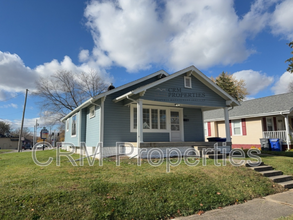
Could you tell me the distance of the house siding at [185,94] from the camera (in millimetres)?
10366

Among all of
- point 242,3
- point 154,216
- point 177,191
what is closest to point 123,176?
point 177,191

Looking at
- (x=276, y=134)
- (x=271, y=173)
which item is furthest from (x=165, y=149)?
(x=276, y=134)

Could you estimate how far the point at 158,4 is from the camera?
11.0 metres

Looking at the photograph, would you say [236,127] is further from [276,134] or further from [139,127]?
[139,127]

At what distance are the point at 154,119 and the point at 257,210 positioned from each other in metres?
7.90

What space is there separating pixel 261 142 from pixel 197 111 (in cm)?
693

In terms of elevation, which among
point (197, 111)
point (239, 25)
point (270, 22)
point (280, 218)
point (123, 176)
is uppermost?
point (270, 22)

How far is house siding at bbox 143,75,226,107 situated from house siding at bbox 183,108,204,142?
6.10ft

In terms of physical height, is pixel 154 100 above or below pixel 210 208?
above

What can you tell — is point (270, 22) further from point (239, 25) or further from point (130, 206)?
point (130, 206)

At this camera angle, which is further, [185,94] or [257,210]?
[185,94]

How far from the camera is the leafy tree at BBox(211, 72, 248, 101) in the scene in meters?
37.2

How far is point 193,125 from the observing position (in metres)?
→ 13.5

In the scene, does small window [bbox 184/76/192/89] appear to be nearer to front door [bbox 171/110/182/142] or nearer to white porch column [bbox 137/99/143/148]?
front door [bbox 171/110/182/142]
